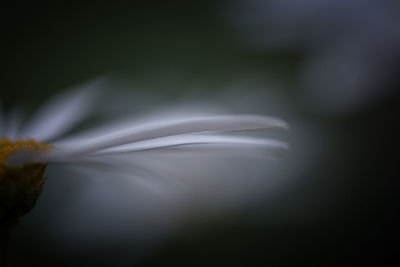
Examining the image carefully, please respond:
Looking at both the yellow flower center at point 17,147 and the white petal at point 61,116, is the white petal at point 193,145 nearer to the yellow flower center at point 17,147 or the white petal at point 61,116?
the yellow flower center at point 17,147

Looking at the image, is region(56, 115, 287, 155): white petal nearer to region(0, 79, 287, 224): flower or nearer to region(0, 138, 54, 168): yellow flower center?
region(0, 79, 287, 224): flower

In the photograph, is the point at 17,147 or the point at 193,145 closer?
the point at 193,145

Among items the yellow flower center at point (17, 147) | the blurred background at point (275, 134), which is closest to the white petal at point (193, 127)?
the yellow flower center at point (17, 147)

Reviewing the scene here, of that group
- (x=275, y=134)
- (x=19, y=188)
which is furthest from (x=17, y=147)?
(x=275, y=134)

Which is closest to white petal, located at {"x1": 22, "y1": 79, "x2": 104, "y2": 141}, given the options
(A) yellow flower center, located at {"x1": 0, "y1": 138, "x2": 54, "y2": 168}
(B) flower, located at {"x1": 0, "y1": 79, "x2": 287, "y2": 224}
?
(A) yellow flower center, located at {"x1": 0, "y1": 138, "x2": 54, "y2": 168}

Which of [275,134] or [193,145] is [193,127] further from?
[275,134]

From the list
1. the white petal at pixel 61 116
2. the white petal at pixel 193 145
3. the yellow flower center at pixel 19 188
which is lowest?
the yellow flower center at pixel 19 188

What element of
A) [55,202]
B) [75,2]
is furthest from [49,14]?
[55,202]

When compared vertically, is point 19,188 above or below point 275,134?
below
